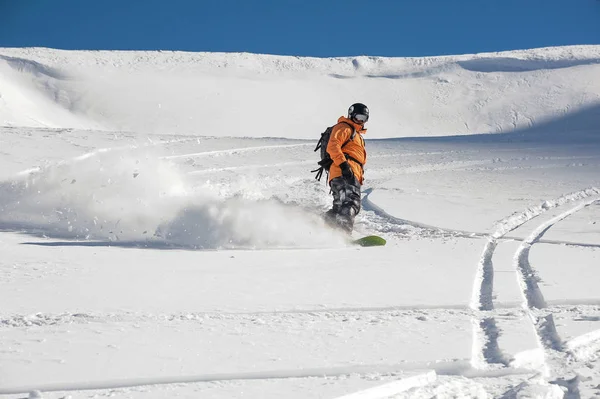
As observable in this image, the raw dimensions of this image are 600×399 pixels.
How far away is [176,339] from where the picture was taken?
3.84m

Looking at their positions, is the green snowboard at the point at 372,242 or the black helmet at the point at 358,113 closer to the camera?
the green snowboard at the point at 372,242

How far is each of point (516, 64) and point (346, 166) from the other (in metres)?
67.9

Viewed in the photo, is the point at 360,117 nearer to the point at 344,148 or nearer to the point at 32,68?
the point at 344,148

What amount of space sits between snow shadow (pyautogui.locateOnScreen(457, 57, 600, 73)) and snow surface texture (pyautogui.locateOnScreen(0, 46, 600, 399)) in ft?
175

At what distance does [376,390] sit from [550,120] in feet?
197

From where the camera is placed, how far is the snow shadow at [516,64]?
71.8 m

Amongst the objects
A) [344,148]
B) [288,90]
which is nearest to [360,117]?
[344,148]

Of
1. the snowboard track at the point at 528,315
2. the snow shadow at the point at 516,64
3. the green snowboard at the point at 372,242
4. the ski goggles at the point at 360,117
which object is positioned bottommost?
the snowboard track at the point at 528,315

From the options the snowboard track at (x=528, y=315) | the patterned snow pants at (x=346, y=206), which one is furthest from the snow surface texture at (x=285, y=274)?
the patterned snow pants at (x=346, y=206)

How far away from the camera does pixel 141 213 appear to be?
8.58 meters

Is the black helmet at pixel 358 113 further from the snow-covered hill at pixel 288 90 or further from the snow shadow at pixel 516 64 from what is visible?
the snow shadow at pixel 516 64

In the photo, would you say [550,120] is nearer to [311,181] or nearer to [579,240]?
[311,181]

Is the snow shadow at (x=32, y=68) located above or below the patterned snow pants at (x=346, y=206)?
above

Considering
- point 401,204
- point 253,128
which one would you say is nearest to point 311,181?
point 401,204
